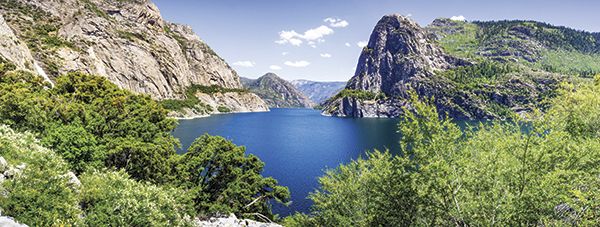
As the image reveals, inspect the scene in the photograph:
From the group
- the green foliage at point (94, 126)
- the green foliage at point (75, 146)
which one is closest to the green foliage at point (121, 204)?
the green foliage at point (75, 146)

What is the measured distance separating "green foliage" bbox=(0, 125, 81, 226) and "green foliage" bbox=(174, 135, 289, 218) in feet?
67.3

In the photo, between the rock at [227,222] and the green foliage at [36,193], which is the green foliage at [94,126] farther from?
the green foliage at [36,193]

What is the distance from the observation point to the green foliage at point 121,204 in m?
24.0

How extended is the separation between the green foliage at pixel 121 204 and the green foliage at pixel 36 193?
151 centimetres

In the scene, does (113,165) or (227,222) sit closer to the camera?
(227,222)

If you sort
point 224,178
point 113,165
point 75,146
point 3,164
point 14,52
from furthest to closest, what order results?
point 14,52
point 224,178
point 113,165
point 75,146
point 3,164

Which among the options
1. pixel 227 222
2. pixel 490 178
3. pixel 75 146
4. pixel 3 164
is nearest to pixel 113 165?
pixel 75 146

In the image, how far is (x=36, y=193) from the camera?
19.4m

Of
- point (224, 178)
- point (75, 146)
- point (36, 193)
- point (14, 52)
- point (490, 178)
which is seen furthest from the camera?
point (14, 52)

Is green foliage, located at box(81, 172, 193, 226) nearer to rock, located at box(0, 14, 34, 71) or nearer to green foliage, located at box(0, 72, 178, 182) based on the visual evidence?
green foliage, located at box(0, 72, 178, 182)

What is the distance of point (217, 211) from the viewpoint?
43.1 metres

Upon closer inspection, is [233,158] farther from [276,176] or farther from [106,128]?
[276,176]

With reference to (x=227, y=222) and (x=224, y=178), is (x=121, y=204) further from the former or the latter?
(x=224, y=178)

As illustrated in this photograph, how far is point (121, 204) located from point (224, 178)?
2203cm
